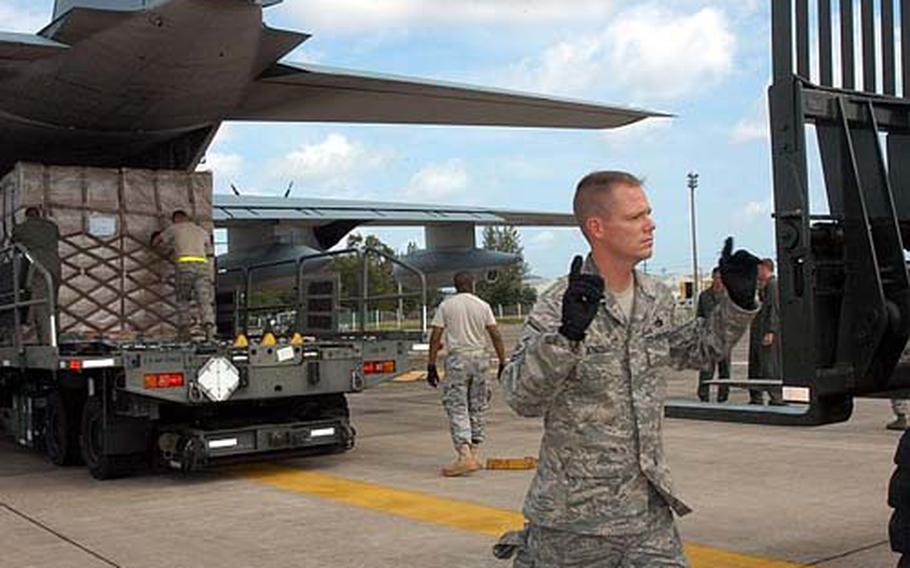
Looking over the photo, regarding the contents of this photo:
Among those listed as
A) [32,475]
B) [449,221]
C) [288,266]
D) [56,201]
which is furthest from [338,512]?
[449,221]

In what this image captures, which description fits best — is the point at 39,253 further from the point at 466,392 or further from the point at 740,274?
the point at 740,274

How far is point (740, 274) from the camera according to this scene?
3.09m

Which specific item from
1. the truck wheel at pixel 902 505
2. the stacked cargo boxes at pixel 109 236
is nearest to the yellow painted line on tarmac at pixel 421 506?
the stacked cargo boxes at pixel 109 236

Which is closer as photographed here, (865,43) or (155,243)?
(865,43)

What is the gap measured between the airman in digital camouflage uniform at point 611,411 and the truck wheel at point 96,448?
7.03 metres

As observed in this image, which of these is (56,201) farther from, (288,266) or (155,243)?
(288,266)

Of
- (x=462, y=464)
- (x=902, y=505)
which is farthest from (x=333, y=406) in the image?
(x=902, y=505)

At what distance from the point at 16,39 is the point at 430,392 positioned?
10185 mm

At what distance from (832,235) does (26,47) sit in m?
8.38

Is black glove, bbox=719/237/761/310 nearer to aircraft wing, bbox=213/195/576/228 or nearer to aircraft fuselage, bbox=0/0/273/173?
aircraft fuselage, bbox=0/0/273/173

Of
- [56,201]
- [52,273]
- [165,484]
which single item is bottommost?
[165,484]

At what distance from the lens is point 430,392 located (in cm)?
1848

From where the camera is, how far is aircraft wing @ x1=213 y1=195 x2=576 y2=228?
1703 centimetres

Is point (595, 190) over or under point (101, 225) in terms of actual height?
under
